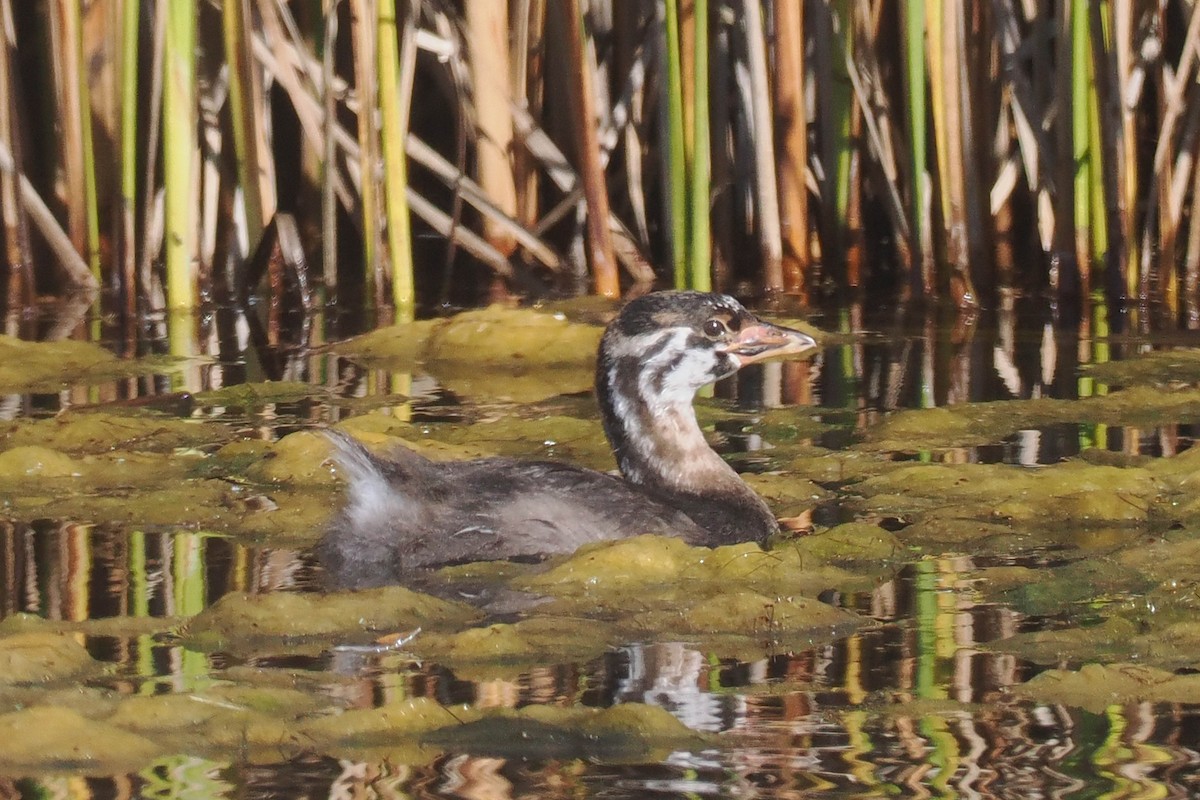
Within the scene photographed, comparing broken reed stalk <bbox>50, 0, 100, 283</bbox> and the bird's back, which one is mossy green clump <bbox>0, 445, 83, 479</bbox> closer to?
the bird's back

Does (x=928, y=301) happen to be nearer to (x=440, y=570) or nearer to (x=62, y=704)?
(x=440, y=570)

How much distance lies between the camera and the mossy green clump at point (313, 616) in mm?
4496

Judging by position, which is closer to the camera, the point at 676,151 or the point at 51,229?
the point at 676,151

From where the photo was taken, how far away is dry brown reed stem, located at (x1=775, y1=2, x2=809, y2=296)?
9.01 m

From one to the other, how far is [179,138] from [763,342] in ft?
10.3

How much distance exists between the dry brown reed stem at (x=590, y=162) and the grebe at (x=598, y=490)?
8.56ft

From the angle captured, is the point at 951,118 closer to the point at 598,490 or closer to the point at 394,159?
the point at 394,159

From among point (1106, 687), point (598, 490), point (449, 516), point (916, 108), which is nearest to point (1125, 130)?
point (916, 108)

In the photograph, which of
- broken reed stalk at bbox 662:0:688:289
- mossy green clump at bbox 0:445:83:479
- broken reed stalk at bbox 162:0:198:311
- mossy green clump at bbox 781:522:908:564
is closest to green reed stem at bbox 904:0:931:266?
broken reed stalk at bbox 662:0:688:289

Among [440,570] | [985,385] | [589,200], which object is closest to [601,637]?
[440,570]

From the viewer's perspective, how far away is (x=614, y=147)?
9969 millimetres

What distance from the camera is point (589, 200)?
28.7 ft

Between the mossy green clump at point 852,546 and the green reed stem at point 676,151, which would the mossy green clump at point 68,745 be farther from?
the green reed stem at point 676,151

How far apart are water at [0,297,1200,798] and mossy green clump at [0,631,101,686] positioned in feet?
0.16
